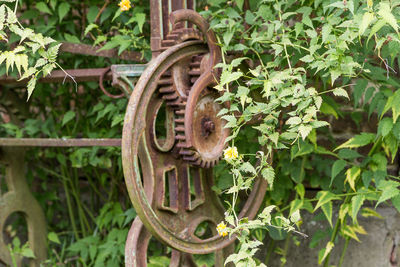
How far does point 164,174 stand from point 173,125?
0.19 metres

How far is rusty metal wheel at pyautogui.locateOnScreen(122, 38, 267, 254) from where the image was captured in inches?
74.0

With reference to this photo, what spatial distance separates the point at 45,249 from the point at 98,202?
41cm

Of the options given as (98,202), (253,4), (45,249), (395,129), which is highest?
(253,4)

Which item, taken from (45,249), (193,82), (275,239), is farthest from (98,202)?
(193,82)

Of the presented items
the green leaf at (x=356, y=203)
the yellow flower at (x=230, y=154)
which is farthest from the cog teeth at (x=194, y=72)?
the green leaf at (x=356, y=203)

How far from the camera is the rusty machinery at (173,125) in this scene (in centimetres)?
191

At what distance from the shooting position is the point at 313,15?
247cm

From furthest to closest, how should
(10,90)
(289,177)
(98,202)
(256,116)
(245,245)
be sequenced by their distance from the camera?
1. (98,202)
2. (10,90)
3. (289,177)
4. (256,116)
5. (245,245)

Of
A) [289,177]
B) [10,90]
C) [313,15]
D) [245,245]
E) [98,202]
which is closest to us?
[245,245]

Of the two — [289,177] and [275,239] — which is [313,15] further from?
[275,239]

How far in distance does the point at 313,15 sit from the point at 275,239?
3.48 feet

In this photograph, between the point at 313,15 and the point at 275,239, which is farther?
the point at 275,239

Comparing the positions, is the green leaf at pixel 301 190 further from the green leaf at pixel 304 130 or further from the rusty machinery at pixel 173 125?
the green leaf at pixel 304 130

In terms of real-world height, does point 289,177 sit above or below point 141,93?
below
